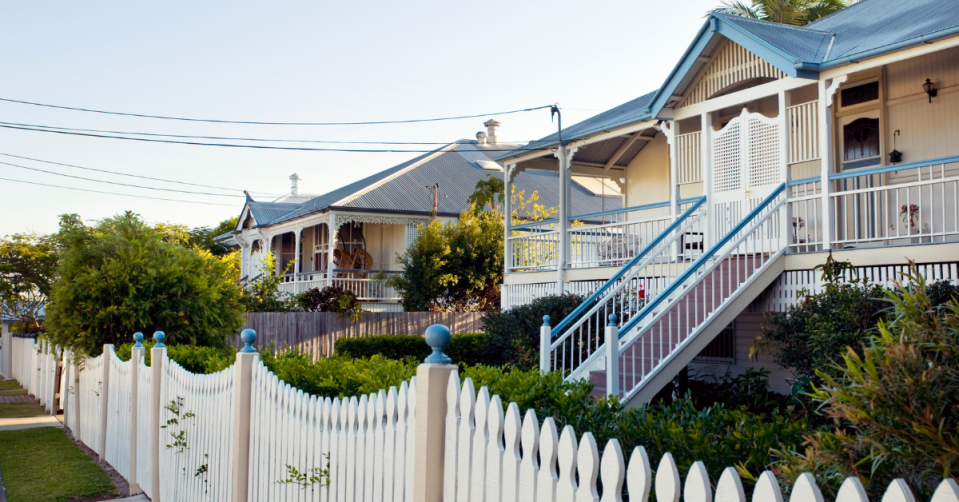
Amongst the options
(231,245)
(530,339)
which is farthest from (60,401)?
(231,245)

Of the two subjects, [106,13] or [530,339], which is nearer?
[530,339]

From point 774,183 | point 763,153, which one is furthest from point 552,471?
point 763,153

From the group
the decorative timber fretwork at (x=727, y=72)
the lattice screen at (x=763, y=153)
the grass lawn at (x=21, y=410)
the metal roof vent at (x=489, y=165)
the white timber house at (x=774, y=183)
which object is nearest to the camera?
the white timber house at (x=774, y=183)

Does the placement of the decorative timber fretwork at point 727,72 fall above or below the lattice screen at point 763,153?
above

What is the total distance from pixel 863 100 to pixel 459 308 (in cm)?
1510

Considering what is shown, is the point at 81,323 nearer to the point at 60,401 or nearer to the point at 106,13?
the point at 60,401

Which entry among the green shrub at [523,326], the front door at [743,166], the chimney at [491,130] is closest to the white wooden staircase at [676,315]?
the front door at [743,166]

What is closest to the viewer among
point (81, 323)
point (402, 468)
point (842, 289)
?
point (402, 468)

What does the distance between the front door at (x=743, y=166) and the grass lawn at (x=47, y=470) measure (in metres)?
9.47

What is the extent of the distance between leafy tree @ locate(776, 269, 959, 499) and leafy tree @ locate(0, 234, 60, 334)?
102 ft

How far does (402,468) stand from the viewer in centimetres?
365

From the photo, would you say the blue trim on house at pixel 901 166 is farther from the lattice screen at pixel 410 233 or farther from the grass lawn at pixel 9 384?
the grass lawn at pixel 9 384

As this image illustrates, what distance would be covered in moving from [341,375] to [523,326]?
8.74m

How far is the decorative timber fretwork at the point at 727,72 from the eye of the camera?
41.2 ft
